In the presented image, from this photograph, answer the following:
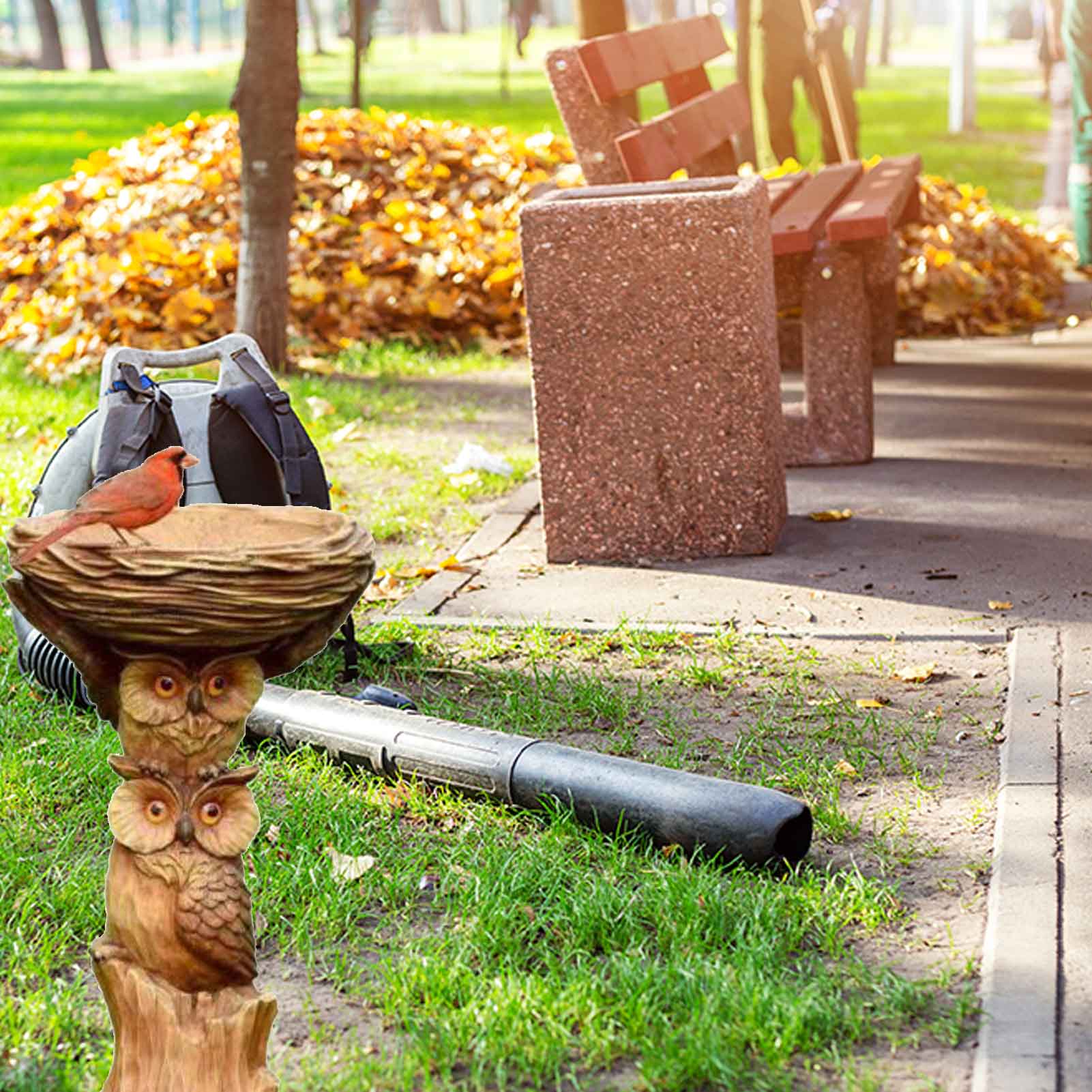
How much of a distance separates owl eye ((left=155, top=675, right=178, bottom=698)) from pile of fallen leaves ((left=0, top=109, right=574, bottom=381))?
618 cm

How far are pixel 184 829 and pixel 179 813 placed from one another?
1.0 inches

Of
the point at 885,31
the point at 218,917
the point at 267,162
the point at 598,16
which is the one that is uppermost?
the point at 598,16

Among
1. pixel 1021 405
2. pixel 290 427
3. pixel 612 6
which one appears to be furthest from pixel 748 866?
pixel 612 6

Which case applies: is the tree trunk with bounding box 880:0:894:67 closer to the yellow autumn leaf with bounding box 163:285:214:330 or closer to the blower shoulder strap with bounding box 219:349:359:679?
the yellow autumn leaf with bounding box 163:285:214:330

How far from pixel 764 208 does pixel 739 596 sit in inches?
46.9

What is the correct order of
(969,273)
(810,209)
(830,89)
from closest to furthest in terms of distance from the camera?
(810,209)
(969,273)
(830,89)

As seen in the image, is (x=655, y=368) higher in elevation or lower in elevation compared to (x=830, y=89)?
lower

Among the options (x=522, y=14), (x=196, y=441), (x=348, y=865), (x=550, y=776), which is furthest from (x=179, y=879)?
(x=522, y=14)

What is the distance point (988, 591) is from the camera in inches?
189

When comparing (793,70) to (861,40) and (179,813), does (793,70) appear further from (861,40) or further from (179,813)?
(861,40)

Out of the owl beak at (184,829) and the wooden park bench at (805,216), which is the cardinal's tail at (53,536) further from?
the wooden park bench at (805,216)

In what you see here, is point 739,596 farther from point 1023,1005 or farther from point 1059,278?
point 1059,278

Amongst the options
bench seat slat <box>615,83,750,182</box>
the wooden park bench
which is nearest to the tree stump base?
the wooden park bench

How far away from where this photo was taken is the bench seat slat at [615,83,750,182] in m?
6.23
